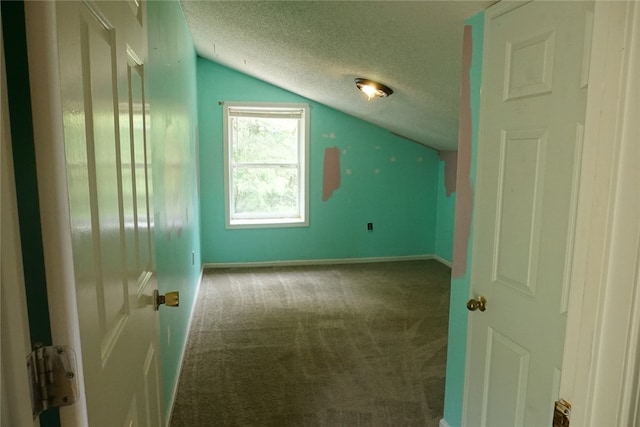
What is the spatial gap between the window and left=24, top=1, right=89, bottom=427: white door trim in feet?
13.8

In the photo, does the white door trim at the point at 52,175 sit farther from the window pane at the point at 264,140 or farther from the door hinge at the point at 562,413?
the window pane at the point at 264,140

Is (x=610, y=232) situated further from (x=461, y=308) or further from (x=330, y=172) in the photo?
(x=330, y=172)

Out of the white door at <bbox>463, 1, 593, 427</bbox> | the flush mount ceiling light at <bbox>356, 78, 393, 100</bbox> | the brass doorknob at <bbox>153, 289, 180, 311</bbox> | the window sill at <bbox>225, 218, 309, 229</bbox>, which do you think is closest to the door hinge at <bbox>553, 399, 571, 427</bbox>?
the white door at <bbox>463, 1, 593, 427</bbox>

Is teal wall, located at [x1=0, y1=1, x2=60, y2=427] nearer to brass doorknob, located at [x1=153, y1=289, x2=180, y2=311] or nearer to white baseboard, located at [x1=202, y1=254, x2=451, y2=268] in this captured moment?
brass doorknob, located at [x1=153, y1=289, x2=180, y2=311]

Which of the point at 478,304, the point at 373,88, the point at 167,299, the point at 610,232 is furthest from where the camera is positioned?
the point at 373,88

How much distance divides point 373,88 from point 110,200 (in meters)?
2.63

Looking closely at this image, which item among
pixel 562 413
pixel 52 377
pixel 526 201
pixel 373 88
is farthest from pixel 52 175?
pixel 373 88

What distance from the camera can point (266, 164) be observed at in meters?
4.79

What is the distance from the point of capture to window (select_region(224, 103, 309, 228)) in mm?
4691

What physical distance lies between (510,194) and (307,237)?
3680mm

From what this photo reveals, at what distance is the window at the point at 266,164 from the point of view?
469 centimetres

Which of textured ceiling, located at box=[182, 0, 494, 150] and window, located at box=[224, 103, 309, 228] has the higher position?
textured ceiling, located at box=[182, 0, 494, 150]

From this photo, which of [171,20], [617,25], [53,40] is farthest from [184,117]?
[617,25]

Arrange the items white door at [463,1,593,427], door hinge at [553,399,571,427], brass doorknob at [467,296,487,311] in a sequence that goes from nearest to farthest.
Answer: door hinge at [553,399,571,427] < white door at [463,1,593,427] < brass doorknob at [467,296,487,311]
